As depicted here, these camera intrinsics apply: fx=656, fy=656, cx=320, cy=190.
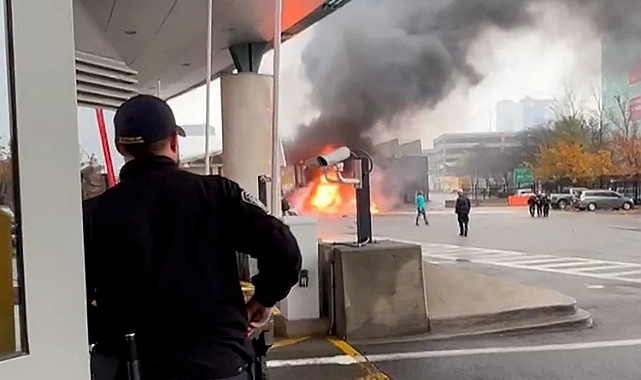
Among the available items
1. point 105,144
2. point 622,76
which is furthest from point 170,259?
point 622,76

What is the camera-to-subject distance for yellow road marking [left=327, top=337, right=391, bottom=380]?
4.35 metres

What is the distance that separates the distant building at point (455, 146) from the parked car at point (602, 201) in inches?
250

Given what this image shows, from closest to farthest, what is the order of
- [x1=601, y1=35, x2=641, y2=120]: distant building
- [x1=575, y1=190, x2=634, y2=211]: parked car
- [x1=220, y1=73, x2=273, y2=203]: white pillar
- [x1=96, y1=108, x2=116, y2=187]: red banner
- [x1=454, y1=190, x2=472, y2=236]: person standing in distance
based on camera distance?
[x1=96, y1=108, x2=116, y2=187]: red banner
[x1=220, y1=73, x2=273, y2=203]: white pillar
[x1=454, y1=190, x2=472, y2=236]: person standing in distance
[x1=575, y1=190, x2=634, y2=211]: parked car
[x1=601, y1=35, x2=641, y2=120]: distant building

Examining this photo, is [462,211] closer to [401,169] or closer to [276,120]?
[401,169]

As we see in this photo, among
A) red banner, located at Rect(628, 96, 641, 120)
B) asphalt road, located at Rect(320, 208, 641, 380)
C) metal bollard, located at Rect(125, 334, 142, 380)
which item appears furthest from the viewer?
A: red banner, located at Rect(628, 96, 641, 120)

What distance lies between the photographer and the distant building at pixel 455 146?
3091 centimetres

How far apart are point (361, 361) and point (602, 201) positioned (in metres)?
31.5

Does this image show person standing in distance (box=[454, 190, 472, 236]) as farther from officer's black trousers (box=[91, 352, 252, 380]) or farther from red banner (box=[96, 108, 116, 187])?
officer's black trousers (box=[91, 352, 252, 380])

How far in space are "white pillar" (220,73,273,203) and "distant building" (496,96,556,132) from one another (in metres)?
31.4

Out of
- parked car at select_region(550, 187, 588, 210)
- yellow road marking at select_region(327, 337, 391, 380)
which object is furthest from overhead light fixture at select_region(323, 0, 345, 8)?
parked car at select_region(550, 187, 588, 210)

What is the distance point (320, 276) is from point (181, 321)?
3838mm

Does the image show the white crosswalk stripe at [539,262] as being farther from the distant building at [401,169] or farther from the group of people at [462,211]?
the distant building at [401,169]

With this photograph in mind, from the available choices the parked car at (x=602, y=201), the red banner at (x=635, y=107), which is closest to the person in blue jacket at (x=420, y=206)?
the parked car at (x=602, y=201)

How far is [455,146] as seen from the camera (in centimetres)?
3556
